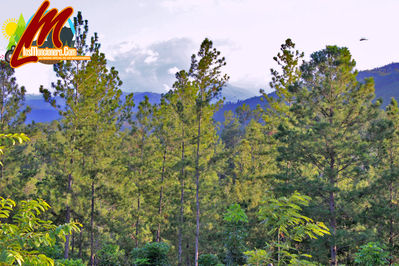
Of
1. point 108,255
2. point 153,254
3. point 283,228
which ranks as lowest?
point 108,255

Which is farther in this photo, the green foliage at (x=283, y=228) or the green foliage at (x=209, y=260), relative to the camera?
the green foliage at (x=209, y=260)

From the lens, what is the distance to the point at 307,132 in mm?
13383

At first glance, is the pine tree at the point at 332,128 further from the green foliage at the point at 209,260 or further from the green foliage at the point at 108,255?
the green foliage at the point at 108,255

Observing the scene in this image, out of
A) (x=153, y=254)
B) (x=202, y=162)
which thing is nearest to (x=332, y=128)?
(x=202, y=162)

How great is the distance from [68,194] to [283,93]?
15.1m

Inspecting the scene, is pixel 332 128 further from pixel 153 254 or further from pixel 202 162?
pixel 153 254

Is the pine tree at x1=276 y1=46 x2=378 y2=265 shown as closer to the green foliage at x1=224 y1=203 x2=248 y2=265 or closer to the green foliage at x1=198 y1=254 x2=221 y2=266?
the green foliage at x1=224 y1=203 x2=248 y2=265

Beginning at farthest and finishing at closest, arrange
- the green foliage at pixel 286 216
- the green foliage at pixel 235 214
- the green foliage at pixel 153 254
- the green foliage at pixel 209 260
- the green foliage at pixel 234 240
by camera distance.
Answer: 1. the green foliage at pixel 209 260
2. the green foliage at pixel 153 254
3. the green foliage at pixel 234 240
4. the green foliage at pixel 235 214
5. the green foliage at pixel 286 216

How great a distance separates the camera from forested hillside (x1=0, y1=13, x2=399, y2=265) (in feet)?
41.8

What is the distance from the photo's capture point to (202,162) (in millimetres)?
17875

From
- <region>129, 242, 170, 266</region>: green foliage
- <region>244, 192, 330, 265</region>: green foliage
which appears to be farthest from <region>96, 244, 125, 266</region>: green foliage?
<region>244, 192, 330, 265</region>: green foliage

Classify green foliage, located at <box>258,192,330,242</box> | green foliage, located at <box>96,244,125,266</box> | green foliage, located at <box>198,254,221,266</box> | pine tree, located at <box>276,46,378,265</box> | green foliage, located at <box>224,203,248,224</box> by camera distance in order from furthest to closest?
A: green foliage, located at <box>198,254,221,266</box>, green foliage, located at <box>96,244,125,266</box>, green foliage, located at <box>224,203,248,224</box>, pine tree, located at <box>276,46,378,265</box>, green foliage, located at <box>258,192,330,242</box>

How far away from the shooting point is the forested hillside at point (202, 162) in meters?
12.7

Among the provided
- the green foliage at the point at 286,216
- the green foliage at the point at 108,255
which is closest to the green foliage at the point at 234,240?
the green foliage at the point at 108,255
